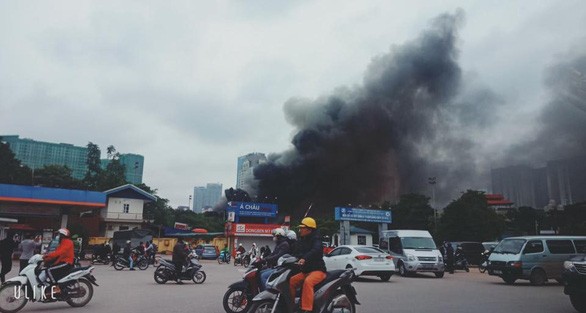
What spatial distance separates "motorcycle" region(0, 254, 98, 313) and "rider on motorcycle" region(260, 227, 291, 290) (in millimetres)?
3710

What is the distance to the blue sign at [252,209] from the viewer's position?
155ft

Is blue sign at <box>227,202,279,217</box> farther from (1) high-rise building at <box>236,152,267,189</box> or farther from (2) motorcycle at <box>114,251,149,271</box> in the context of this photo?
(1) high-rise building at <box>236,152,267,189</box>

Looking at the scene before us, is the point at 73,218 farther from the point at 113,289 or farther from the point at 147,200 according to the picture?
the point at 113,289

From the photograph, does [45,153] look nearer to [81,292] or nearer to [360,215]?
[360,215]

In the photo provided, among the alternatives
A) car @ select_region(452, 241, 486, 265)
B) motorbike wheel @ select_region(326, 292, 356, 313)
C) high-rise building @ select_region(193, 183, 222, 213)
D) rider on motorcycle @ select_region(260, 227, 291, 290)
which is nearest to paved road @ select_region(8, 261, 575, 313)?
rider on motorcycle @ select_region(260, 227, 291, 290)

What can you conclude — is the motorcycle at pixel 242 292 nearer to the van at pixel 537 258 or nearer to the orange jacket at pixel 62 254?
the orange jacket at pixel 62 254

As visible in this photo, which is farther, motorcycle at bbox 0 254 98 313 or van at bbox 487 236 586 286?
van at bbox 487 236 586 286

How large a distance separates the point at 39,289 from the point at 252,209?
1637 inches

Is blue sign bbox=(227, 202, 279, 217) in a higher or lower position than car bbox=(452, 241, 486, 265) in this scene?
higher

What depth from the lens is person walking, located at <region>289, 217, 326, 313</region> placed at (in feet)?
18.6

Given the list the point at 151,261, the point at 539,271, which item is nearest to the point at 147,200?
the point at 151,261

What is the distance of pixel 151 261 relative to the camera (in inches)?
1010

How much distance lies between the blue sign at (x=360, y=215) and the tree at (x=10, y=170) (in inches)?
1839

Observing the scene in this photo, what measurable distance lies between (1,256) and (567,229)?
6113 centimetres
